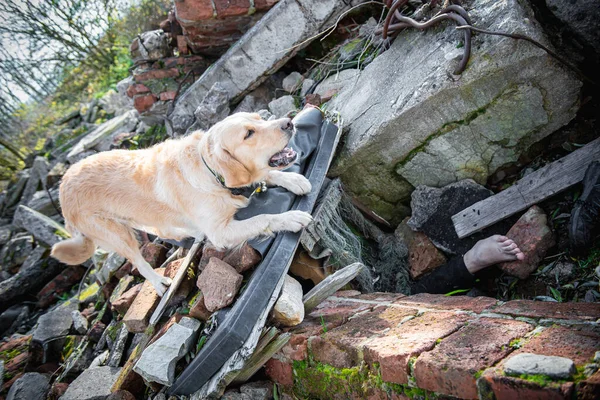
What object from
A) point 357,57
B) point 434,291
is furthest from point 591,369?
point 357,57

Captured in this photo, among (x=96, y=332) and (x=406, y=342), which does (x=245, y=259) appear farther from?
(x=96, y=332)

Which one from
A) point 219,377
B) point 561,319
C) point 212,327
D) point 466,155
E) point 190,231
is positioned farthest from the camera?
point 190,231

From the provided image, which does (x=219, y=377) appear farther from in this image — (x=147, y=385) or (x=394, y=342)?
(x=394, y=342)

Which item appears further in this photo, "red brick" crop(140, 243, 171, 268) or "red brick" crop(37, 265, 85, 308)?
"red brick" crop(37, 265, 85, 308)

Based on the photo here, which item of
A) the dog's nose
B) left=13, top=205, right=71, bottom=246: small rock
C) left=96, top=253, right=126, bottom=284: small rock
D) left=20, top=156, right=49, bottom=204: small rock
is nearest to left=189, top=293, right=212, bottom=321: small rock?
the dog's nose

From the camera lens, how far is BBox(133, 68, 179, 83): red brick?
5.37 metres

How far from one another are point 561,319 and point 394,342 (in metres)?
0.72

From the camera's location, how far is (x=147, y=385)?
281 centimetres

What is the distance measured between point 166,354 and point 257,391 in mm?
640

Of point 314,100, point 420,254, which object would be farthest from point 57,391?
point 314,100

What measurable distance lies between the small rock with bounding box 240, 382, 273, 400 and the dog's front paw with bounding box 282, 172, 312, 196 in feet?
4.41

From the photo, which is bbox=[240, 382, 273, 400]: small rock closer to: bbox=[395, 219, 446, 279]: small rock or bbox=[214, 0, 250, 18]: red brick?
bbox=[395, 219, 446, 279]: small rock

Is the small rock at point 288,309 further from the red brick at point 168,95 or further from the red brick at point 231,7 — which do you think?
the red brick at point 168,95

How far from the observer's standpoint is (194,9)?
14.9 feet
